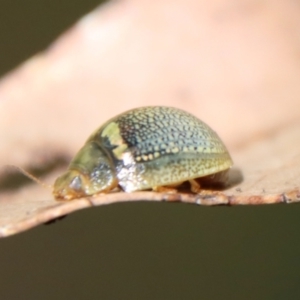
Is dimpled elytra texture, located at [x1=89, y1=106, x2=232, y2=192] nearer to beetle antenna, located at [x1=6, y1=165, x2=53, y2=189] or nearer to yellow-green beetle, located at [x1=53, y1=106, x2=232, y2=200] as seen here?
yellow-green beetle, located at [x1=53, y1=106, x2=232, y2=200]

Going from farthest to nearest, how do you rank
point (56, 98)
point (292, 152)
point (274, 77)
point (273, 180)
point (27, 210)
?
point (274, 77)
point (56, 98)
point (292, 152)
point (273, 180)
point (27, 210)

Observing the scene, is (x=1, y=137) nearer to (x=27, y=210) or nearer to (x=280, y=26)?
(x=27, y=210)

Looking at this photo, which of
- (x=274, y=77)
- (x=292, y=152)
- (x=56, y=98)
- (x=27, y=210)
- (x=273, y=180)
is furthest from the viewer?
(x=274, y=77)

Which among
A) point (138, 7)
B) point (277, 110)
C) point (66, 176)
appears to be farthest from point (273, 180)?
point (138, 7)

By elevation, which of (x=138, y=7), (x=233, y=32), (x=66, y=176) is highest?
(x=138, y=7)

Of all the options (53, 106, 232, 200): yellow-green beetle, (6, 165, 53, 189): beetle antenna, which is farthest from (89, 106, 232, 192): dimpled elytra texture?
(6, 165, 53, 189): beetle antenna

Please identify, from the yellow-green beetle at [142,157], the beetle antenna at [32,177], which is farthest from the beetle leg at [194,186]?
the beetle antenna at [32,177]
